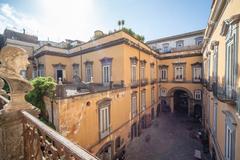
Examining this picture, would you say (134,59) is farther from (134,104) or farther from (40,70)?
(40,70)

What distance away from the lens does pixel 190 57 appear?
19094 mm

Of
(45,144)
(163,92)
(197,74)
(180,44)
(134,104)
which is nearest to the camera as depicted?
(45,144)

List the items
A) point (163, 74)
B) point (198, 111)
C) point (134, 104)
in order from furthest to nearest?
point (163, 74)
point (198, 111)
point (134, 104)

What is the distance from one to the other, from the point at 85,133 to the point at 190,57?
58.3 feet

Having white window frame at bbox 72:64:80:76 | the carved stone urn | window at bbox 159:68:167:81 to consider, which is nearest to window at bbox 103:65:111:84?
white window frame at bbox 72:64:80:76

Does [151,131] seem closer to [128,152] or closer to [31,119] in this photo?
[128,152]

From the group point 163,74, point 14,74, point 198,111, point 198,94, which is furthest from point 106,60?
point 198,111

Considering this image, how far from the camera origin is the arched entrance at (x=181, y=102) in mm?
21750

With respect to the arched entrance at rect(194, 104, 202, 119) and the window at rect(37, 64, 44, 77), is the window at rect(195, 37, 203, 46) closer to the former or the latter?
the arched entrance at rect(194, 104, 202, 119)

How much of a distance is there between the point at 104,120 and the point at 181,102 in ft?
56.0

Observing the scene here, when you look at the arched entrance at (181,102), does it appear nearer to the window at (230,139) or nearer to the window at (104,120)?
the window at (104,120)

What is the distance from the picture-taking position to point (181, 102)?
2222 centimetres

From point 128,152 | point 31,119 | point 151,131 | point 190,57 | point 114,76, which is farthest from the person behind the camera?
point 190,57

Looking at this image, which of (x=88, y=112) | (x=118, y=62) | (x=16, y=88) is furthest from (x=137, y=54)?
(x=16, y=88)
